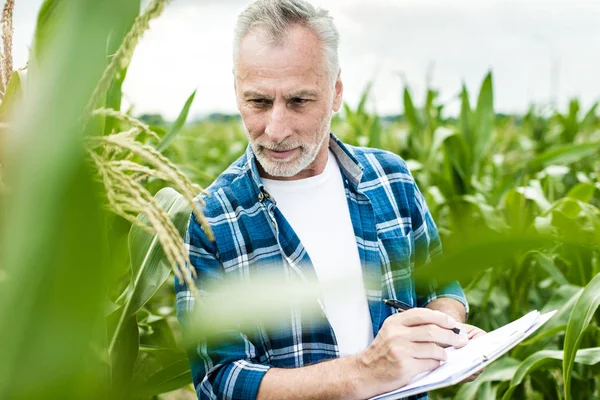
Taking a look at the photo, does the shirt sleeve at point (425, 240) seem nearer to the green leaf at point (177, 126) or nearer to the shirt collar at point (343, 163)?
the shirt collar at point (343, 163)

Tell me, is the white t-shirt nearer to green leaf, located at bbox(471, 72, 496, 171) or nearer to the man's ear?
the man's ear

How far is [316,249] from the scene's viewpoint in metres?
1.24

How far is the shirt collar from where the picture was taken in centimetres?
125

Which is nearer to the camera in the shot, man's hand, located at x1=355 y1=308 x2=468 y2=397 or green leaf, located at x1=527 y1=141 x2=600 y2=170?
man's hand, located at x1=355 y1=308 x2=468 y2=397

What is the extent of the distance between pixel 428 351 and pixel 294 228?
0.40 m

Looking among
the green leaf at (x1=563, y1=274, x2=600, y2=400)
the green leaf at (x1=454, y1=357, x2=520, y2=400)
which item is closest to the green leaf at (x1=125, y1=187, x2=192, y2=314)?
the green leaf at (x1=563, y1=274, x2=600, y2=400)

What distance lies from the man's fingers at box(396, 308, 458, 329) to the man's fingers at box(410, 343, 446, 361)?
1.2 inches

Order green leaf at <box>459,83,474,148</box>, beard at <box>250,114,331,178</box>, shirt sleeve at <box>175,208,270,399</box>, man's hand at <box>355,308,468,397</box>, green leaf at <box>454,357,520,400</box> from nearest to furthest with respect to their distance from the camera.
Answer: man's hand at <box>355,308,468,397</box>
shirt sleeve at <box>175,208,270,399</box>
beard at <box>250,114,331,178</box>
green leaf at <box>454,357,520,400</box>
green leaf at <box>459,83,474,148</box>

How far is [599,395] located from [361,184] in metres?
1.08

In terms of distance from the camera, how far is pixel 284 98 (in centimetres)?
116

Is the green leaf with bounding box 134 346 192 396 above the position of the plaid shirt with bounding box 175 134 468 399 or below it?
below

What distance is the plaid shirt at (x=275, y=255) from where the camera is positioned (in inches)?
43.9

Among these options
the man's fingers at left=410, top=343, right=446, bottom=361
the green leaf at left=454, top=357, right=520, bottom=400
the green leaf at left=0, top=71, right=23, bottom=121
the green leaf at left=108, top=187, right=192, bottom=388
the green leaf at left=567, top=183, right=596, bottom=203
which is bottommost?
the green leaf at left=454, top=357, right=520, bottom=400

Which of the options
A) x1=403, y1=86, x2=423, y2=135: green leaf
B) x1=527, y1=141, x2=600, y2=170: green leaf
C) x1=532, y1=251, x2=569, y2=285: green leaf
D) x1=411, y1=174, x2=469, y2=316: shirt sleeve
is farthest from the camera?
x1=403, y1=86, x2=423, y2=135: green leaf
